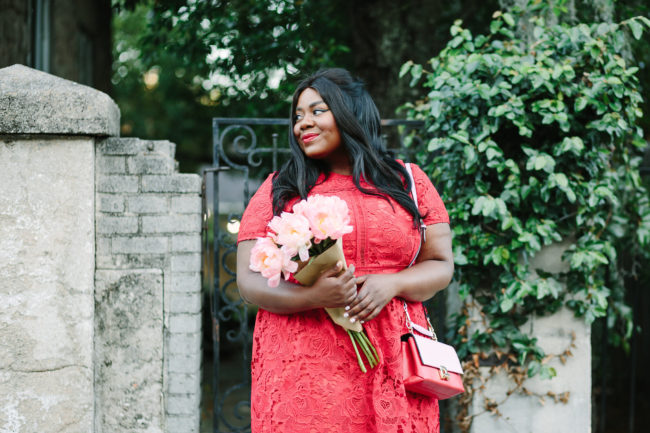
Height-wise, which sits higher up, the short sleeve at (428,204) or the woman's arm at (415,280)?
the short sleeve at (428,204)

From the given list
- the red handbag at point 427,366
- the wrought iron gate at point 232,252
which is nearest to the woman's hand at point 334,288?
the red handbag at point 427,366

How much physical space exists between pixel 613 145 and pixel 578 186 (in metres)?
0.41

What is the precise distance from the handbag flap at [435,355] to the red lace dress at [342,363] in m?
0.08

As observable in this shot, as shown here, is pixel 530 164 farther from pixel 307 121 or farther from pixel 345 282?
pixel 345 282

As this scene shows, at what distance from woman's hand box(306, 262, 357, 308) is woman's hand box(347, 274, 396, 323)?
0.04m

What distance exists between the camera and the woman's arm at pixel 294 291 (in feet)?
6.28

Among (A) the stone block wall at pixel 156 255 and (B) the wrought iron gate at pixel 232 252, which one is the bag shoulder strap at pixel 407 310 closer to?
(B) the wrought iron gate at pixel 232 252

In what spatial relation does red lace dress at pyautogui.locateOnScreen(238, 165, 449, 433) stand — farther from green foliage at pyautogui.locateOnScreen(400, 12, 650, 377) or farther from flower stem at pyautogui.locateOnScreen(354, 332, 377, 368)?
green foliage at pyautogui.locateOnScreen(400, 12, 650, 377)

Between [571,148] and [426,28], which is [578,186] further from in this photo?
[426,28]

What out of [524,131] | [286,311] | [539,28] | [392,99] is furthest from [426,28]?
[286,311]

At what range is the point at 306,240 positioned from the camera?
1.75 meters

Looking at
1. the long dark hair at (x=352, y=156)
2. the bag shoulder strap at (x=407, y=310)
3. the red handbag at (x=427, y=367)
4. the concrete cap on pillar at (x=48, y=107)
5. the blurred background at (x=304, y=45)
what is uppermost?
the blurred background at (x=304, y=45)

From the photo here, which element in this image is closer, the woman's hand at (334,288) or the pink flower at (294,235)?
the pink flower at (294,235)

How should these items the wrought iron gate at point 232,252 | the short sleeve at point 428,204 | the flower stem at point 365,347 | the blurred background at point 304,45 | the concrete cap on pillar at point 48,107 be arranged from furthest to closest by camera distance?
the blurred background at point 304,45 → the wrought iron gate at point 232,252 → the concrete cap on pillar at point 48,107 → the short sleeve at point 428,204 → the flower stem at point 365,347
